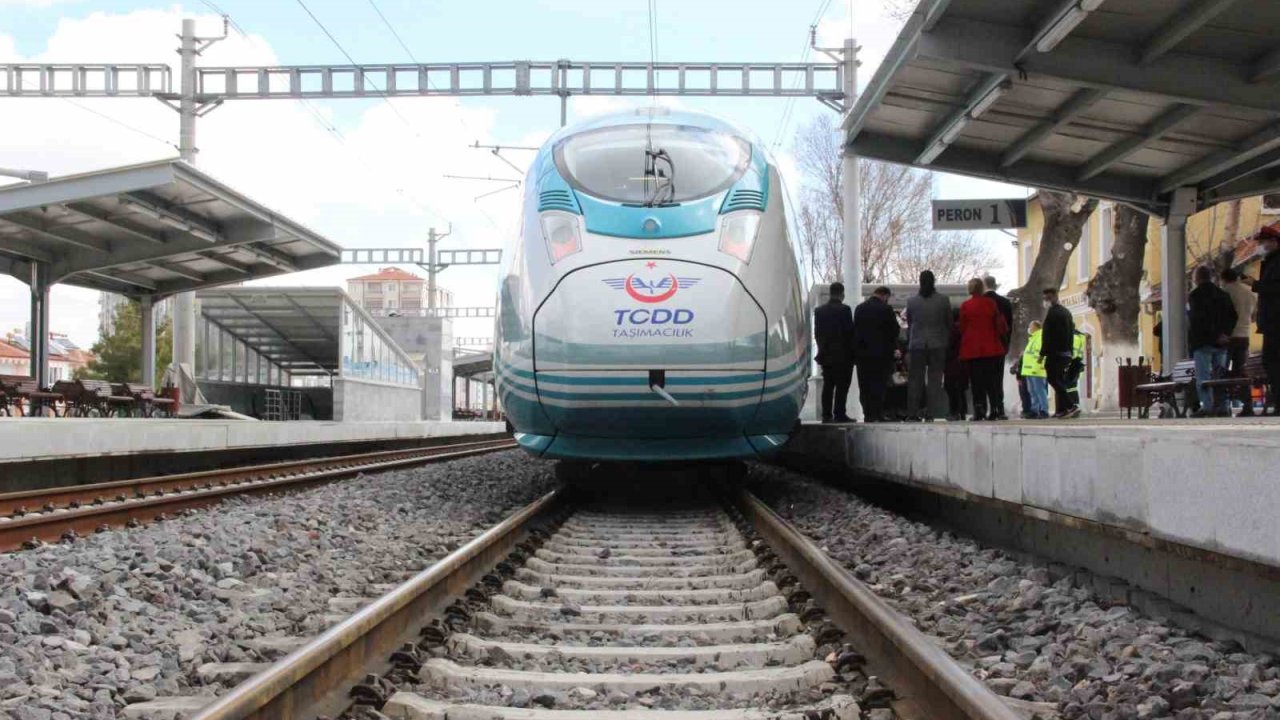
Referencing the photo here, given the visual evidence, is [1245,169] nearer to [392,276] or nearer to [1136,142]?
[1136,142]

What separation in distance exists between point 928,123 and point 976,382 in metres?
2.84

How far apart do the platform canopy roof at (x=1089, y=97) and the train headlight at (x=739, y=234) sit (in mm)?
2383

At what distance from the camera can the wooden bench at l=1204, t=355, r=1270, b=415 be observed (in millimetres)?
10555

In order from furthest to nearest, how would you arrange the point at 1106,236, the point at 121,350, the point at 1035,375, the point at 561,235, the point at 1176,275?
the point at 121,350 → the point at 1106,236 → the point at 1035,375 → the point at 1176,275 → the point at 561,235

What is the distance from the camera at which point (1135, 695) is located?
3.55m

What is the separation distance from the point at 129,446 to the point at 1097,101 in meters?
10.3

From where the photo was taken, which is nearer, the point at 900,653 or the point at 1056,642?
the point at 900,653

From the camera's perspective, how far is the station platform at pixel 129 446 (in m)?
10.9

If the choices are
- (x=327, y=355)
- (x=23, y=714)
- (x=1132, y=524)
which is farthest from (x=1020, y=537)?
(x=327, y=355)

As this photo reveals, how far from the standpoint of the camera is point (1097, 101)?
10.1 meters

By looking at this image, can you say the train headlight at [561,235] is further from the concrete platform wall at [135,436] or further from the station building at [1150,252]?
the station building at [1150,252]

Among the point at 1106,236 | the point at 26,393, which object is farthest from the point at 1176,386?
the point at 1106,236

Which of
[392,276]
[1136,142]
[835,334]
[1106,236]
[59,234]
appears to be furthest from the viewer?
[392,276]

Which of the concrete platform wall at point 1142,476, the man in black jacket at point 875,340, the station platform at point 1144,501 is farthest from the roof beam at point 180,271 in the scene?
the concrete platform wall at point 1142,476
